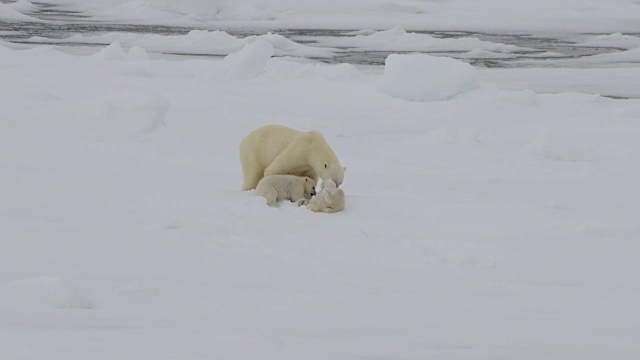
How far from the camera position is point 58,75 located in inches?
467

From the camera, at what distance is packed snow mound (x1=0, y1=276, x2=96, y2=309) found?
9.91 ft

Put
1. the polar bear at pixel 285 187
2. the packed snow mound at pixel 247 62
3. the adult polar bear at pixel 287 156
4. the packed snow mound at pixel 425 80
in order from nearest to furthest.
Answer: the polar bear at pixel 285 187 < the adult polar bear at pixel 287 156 < the packed snow mound at pixel 425 80 < the packed snow mound at pixel 247 62

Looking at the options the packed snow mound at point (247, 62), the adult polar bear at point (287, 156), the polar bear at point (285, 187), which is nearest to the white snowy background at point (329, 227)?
the polar bear at point (285, 187)

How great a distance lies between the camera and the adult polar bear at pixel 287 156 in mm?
5051

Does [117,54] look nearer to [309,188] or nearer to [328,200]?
[309,188]

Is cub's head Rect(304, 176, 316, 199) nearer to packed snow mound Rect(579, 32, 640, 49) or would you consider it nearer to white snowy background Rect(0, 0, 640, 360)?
white snowy background Rect(0, 0, 640, 360)

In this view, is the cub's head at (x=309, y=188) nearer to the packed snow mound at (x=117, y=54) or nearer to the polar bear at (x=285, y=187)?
the polar bear at (x=285, y=187)

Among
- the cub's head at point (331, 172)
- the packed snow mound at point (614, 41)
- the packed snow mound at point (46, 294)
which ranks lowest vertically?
the packed snow mound at point (614, 41)

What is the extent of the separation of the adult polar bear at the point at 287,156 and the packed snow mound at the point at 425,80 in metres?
6.15

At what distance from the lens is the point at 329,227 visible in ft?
14.8

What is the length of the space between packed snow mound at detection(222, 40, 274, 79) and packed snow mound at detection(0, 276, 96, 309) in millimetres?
9715

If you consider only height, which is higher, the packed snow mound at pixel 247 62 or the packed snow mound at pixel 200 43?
the packed snow mound at pixel 247 62

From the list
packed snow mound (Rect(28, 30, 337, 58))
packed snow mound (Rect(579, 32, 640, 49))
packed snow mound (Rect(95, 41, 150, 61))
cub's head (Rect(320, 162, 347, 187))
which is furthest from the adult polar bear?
packed snow mound (Rect(579, 32, 640, 49))

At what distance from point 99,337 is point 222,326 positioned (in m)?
0.42
